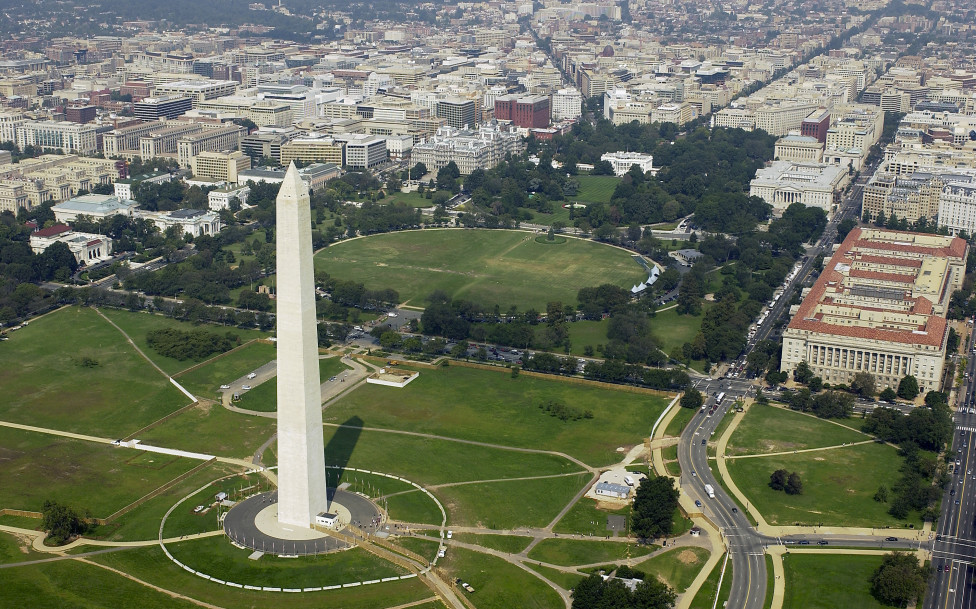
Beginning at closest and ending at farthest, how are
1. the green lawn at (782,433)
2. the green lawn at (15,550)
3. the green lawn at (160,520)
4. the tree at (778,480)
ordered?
the green lawn at (15,550) < the green lawn at (160,520) < the tree at (778,480) < the green lawn at (782,433)

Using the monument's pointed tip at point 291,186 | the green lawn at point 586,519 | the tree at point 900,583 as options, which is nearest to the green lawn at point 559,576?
the green lawn at point 586,519

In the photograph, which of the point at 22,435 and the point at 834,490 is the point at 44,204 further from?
the point at 834,490

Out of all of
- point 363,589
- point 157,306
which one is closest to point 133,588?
point 363,589

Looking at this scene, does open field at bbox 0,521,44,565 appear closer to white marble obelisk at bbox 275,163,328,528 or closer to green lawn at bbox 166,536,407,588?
green lawn at bbox 166,536,407,588

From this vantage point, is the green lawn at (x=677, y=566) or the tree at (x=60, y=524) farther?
the tree at (x=60, y=524)

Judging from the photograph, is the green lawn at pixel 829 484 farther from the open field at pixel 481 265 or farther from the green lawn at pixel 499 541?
the open field at pixel 481 265

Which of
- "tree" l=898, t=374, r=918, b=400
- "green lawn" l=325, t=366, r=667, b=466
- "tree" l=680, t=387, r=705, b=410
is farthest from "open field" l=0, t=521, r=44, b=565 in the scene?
"tree" l=898, t=374, r=918, b=400

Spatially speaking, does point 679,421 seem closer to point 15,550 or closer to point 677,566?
point 677,566
